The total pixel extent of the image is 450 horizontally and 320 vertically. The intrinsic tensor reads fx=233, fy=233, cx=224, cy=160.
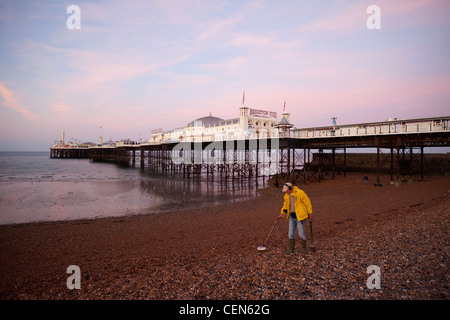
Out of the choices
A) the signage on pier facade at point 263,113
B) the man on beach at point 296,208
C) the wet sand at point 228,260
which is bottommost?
the wet sand at point 228,260

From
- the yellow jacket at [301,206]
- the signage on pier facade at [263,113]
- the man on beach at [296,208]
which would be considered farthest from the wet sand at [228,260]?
the signage on pier facade at [263,113]

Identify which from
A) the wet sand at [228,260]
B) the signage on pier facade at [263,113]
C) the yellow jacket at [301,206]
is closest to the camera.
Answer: the wet sand at [228,260]

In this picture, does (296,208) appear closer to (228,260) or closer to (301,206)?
(301,206)

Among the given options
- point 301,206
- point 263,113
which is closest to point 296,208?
point 301,206

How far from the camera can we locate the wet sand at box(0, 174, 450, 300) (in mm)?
4324

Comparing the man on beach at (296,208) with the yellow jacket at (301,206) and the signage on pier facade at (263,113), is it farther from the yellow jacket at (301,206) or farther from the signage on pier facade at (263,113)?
the signage on pier facade at (263,113)

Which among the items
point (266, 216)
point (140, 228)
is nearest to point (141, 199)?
point (140, 228)

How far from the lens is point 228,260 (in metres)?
5.86

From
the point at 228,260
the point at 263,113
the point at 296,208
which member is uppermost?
the point at 263,113

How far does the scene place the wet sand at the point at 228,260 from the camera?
14.2 feet

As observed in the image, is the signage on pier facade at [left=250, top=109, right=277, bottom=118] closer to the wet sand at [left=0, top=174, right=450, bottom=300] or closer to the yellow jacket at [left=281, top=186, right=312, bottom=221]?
the wet sand at [left=0, top=174, right=450, bottom=300]

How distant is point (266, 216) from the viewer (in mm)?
12047
